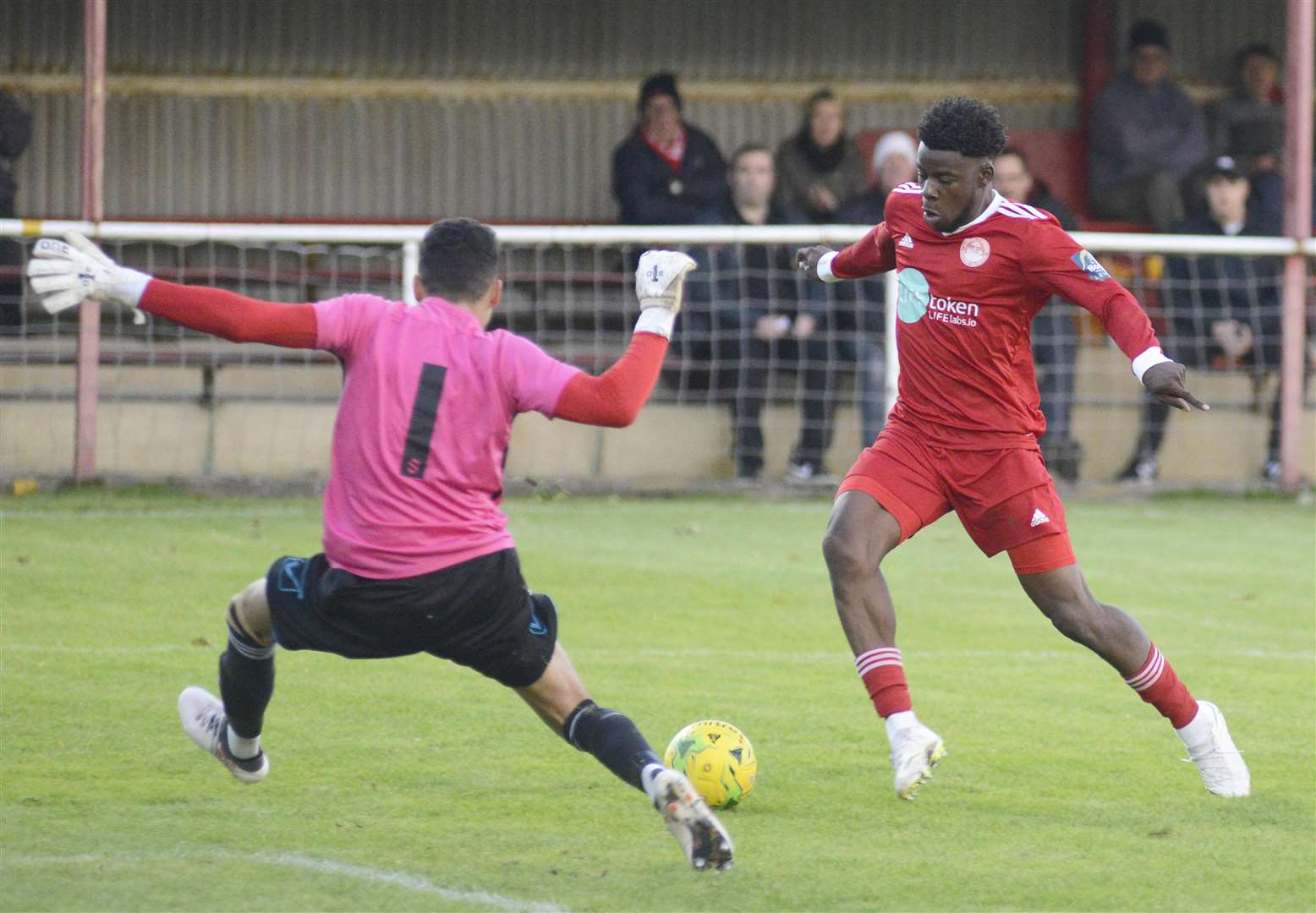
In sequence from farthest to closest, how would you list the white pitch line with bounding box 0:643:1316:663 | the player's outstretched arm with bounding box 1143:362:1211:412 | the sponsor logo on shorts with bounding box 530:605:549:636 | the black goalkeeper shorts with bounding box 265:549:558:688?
the white pitch line with bounding box 0:643:1316:663 → the player's outstretched arm with bounding box 1143:362:1211:412 → the sponsor logo on shorts with bounding box 530:605:549:636 → the black goalkeeper shorts with bounding box 265:549:558:688

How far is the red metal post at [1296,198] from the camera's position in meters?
13.5

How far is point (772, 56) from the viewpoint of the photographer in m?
16.9

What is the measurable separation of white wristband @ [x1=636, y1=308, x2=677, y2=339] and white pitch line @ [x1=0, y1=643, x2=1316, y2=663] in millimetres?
3262

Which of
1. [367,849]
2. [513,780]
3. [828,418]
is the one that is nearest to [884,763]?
[513,780]

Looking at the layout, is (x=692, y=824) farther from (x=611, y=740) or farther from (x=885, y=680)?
(x=885, y=680)

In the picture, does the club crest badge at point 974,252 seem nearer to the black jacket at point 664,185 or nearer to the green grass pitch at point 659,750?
the green grass pitch at point 659,750

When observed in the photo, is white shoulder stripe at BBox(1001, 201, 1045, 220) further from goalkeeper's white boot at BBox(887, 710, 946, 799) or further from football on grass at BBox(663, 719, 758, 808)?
football on grass at BBox(663, 719, 758, 808)

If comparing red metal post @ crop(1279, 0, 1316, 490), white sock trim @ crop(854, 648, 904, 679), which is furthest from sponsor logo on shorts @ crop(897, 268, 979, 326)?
red metal post @ crop(1279, 0, 1316, 490)

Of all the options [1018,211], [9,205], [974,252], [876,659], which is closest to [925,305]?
[974,252]

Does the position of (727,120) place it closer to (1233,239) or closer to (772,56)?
(772,56)

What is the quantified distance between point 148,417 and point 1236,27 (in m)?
10.2

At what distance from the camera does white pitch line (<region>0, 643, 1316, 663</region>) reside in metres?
7.84

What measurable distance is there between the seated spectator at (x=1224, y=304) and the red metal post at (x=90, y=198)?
716 centimetres

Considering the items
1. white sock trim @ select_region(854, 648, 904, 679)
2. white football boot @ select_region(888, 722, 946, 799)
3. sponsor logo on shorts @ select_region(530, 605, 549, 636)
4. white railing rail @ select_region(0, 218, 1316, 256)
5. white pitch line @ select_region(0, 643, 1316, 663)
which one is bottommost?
white pitch line @ select_region(0, 643, 1316, 663)
